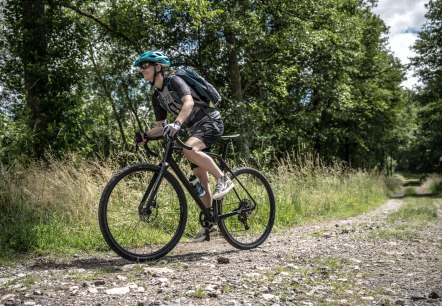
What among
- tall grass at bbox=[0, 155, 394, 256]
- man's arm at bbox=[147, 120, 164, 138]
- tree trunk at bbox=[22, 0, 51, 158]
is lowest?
tall grass at bbox=[0, 155, 394, 256]

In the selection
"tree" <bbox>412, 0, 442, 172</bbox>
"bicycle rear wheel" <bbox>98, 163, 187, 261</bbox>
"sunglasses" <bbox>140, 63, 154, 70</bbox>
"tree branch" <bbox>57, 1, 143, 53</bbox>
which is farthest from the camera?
"tree" <bbox>412, 0, 442, 172</bbox>

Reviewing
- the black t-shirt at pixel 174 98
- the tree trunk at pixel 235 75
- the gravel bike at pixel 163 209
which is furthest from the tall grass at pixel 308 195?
the tree trunk at pixel 235 75

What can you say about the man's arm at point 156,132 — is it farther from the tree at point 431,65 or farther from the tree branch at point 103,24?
the tree at point 431,65

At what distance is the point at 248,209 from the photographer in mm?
5836

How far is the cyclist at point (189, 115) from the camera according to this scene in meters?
4.70

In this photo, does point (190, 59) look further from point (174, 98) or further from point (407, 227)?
point (174, 98)

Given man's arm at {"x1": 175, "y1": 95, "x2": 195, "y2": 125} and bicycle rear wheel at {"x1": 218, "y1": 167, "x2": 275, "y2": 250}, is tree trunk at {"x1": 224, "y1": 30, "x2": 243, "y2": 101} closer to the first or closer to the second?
bicycle rear wheel at {"x1": 218, "y1": 167, "x2": 275, "y2": 250}

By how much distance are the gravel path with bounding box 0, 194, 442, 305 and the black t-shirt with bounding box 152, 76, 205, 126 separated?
1.70 metres

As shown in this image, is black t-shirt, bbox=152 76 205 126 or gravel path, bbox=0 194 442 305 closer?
gravel path, bbox=0 194 442 305

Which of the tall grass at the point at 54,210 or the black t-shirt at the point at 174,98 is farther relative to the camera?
the tall grass at the point at 54,210

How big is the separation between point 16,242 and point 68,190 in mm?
1442

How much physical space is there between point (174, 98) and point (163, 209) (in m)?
1.29

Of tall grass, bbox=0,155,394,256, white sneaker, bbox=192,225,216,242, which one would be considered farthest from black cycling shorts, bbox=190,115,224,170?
tall grass, bbox=0,155,394,256

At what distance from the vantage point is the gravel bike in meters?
4.65
